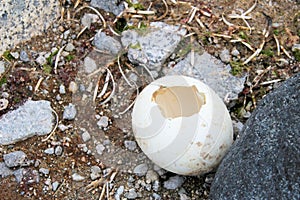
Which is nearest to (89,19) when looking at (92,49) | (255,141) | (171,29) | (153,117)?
(92,49)

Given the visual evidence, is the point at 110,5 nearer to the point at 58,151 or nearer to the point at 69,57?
the point at 69,57

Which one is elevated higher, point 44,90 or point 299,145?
point 299,145

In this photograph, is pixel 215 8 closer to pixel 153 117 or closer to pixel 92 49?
pixel 92 49

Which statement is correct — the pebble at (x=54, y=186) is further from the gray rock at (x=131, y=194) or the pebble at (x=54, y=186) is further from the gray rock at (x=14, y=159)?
the gray rock at (x=131, y=194)

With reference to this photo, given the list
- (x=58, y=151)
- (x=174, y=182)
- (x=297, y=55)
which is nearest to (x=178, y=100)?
(x=174, y=182)

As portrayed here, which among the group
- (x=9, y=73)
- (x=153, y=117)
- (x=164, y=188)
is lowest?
(x=164, y=188)

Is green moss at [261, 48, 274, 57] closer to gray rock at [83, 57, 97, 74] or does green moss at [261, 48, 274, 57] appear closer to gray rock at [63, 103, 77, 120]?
gray rock at [83, 57, 97, 74]

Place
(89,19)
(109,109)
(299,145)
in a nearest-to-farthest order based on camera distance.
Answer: (299,145) < (109,109) < (89,19)
